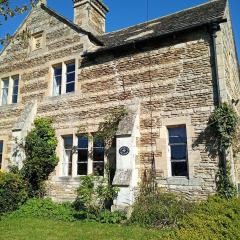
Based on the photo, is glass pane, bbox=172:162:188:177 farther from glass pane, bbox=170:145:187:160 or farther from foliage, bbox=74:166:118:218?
foliage, bbox=74:166:118:218

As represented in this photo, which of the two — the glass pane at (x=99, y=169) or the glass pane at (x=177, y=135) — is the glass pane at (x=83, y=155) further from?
the glass pane at (x=177, y=135)

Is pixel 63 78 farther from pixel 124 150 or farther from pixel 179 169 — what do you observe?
pixel 179 169

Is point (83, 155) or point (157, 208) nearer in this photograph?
point (157, 208)

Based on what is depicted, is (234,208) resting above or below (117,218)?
above

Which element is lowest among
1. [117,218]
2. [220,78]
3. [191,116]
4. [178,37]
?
[117,218]

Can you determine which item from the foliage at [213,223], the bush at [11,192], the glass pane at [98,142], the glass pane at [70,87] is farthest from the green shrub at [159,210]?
the glass pane at [70,87]

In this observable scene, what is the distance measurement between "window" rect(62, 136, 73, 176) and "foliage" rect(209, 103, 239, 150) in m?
6.14

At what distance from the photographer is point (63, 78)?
42.7ft

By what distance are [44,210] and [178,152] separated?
528 cm

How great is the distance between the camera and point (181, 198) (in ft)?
30.0

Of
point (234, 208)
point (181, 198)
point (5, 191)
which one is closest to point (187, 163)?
point (181, 198)

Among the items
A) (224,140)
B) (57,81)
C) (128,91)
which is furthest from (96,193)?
(57,81)

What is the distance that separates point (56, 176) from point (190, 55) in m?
7.21

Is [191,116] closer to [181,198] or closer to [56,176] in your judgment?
[181,198]
